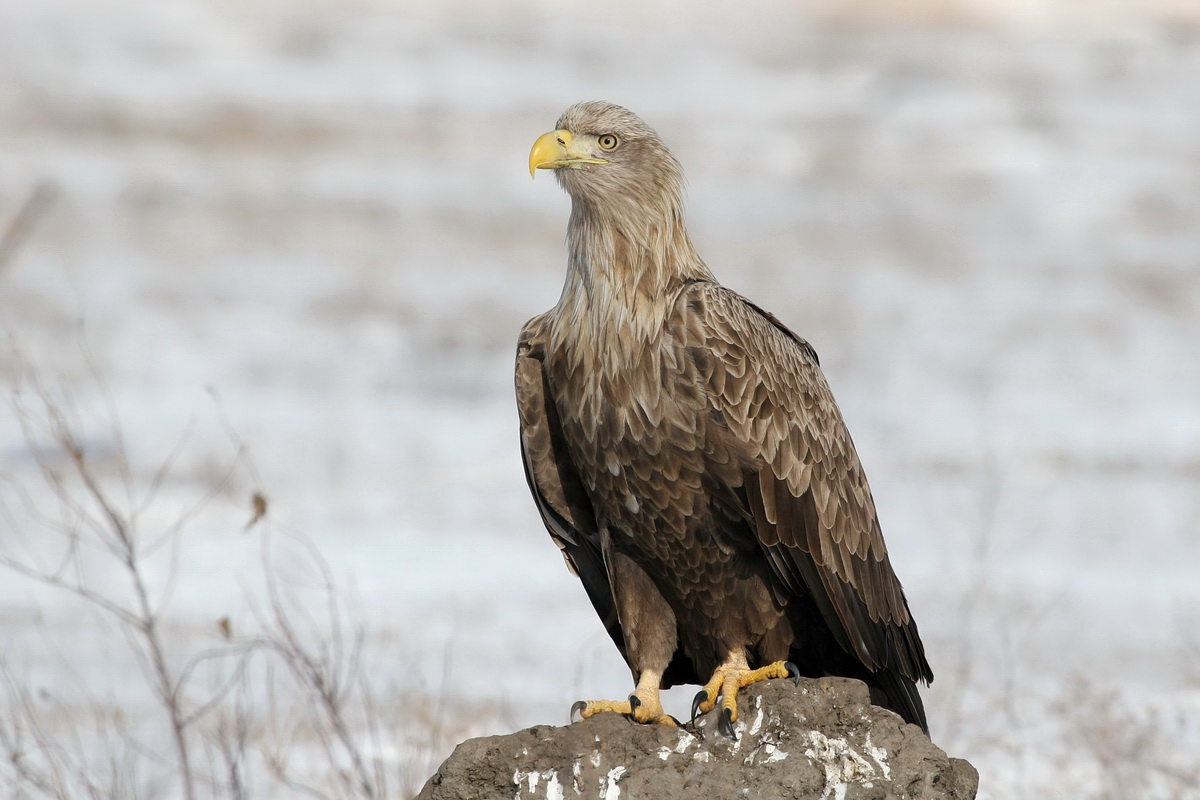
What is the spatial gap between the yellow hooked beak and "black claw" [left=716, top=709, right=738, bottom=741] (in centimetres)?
186

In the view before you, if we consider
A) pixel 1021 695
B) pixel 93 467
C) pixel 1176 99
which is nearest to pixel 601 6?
pixel 1176 99

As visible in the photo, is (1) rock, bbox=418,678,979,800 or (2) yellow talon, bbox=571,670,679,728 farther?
(2) yellow talon, bbox=571,670,679,728

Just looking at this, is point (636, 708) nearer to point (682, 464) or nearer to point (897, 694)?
point (682, 464)

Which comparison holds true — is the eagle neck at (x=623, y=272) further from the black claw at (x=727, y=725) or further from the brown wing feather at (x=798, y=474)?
the black claw at (x=727, y=725)

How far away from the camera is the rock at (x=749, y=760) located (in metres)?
4.08

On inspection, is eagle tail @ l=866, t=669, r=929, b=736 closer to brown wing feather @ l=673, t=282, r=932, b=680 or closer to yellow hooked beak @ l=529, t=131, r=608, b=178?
brown wing feather @ l=673, t=282, r=932, b=680

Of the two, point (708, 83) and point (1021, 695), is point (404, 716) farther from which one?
point (708, 83)

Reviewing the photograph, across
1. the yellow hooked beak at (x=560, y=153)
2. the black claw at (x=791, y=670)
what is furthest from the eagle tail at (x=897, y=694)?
the yellow hooked beak at (x=560, y=153)

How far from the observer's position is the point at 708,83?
27.6 meters

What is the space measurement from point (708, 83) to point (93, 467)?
16.8 meters

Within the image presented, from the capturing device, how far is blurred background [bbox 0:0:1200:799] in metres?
8.81

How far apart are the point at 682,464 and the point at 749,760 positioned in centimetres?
95

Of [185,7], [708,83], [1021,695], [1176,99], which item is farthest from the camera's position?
[185,7]

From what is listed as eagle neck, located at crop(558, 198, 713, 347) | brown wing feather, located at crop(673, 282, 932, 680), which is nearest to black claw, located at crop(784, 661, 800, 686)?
brown wing feather, located at crop(673, 282, 932, 680)
